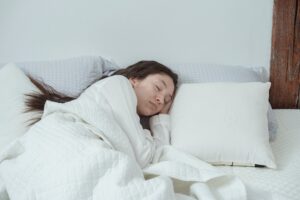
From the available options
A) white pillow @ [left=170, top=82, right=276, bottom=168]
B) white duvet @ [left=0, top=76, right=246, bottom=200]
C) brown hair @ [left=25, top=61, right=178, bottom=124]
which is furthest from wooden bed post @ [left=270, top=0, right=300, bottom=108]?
white duvet @ [left=0, top=76, right=246, bottom=200]

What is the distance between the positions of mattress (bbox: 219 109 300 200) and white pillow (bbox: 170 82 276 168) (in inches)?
1.8

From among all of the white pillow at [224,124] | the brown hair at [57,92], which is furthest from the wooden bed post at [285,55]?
the brown hair at [57,92]

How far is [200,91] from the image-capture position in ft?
4.50

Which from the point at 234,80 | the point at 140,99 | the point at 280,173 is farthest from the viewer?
the point at 234,80

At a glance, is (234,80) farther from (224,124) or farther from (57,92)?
(57,92)

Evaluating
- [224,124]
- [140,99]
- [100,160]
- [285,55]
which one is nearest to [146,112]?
[140,99]

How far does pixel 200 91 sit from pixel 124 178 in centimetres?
66

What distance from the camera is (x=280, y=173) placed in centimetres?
117

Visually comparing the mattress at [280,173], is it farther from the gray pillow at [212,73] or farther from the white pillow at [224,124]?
the gray pillow at [212,73]

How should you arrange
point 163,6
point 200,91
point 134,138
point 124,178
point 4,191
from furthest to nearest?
1. point 163,6
2. point 200,91
3. point 134,138
4. point 4,191
5. point 124,178

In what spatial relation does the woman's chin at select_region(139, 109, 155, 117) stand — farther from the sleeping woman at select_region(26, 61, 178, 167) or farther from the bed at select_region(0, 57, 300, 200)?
the bed at select_region(0, 57, 300, 200)

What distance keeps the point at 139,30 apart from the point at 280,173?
3.18 ft

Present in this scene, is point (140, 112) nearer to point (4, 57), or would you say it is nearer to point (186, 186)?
point (186, 186)

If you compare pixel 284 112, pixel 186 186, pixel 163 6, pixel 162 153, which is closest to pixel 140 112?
pixel 162 153
